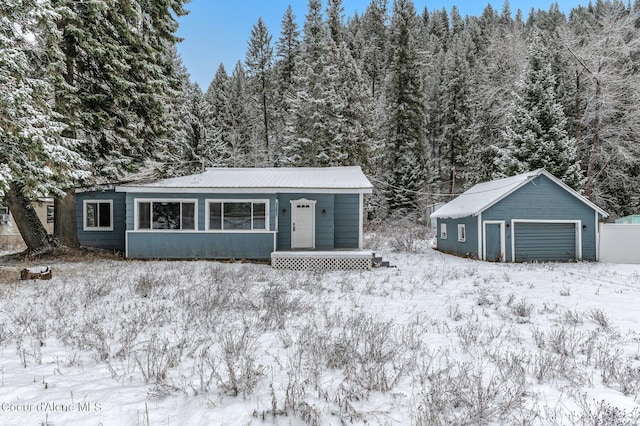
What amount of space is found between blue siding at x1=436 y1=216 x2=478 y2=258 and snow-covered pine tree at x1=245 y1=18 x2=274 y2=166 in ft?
65.1

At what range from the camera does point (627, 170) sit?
23.3 m

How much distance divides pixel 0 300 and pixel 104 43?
962cm

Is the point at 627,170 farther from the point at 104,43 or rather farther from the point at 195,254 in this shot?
the point at 104,43

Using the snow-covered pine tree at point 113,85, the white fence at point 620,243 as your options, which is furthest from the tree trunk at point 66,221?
the white fence at point 620,243

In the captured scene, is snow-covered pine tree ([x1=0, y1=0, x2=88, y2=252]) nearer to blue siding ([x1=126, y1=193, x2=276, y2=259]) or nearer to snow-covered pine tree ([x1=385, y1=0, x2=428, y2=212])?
blue siding ([x1=126, y1=193, x2=276, y2=259])

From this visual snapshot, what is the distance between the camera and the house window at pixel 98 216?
15.0 metres

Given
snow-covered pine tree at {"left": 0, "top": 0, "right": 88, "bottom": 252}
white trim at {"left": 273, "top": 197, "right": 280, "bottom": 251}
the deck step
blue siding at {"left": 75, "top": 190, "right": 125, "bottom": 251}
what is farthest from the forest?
the deck step

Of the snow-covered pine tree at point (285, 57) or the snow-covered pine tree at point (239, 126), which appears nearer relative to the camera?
the snow-covered pine tree at point (239, 126)

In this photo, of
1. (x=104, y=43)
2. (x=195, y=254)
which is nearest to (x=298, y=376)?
(x=195, y=254)

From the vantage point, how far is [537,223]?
15.3 m

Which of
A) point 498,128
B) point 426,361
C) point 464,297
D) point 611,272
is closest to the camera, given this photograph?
point 426,361

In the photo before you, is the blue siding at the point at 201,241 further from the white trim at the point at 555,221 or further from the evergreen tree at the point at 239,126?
the evergreen tree at the point at 239,126

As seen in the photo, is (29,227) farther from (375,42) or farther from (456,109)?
(375,42)

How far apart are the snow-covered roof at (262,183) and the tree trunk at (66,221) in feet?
6.73
